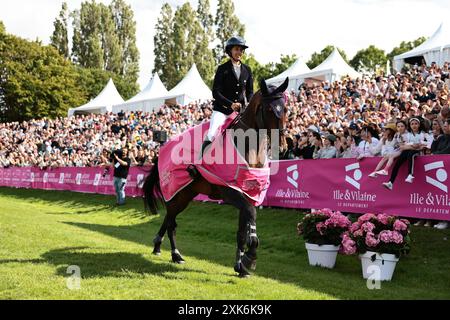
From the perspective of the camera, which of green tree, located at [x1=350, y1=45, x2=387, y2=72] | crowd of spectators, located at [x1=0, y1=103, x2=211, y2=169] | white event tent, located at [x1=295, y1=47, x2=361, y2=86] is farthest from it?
green tree, located at [x1=350, y1=45, x2=387, y2=72]

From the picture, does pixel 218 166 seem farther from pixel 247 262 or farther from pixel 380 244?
pixel 380 244

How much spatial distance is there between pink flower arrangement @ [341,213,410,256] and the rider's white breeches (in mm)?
2879

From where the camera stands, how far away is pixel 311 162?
12164 mm

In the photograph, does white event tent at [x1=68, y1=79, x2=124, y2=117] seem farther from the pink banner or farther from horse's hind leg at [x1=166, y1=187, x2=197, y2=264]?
horse's hind leg at [x1=166, y1=187, x2=197, y2=264]

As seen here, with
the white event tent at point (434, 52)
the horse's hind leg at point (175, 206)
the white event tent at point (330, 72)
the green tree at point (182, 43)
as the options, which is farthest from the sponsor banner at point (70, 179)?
the green tree at point (182, 43)

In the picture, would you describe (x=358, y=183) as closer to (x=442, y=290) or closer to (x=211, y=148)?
(x=442, y=290)

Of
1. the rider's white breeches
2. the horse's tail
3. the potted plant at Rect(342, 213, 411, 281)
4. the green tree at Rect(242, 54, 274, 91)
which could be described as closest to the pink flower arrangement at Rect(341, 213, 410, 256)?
the potted plant at Rect(342, 213, 411, 281)

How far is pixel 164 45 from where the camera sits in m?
73.8

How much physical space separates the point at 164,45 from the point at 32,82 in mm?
20439

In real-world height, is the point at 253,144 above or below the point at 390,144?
below

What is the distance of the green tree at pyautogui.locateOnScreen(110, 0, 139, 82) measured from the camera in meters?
80.2

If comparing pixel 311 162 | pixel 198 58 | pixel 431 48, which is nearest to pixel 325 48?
pixel 198 58

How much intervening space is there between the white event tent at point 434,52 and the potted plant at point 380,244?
825 inches

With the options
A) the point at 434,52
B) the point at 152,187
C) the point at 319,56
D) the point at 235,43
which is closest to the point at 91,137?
the point at 434,52
